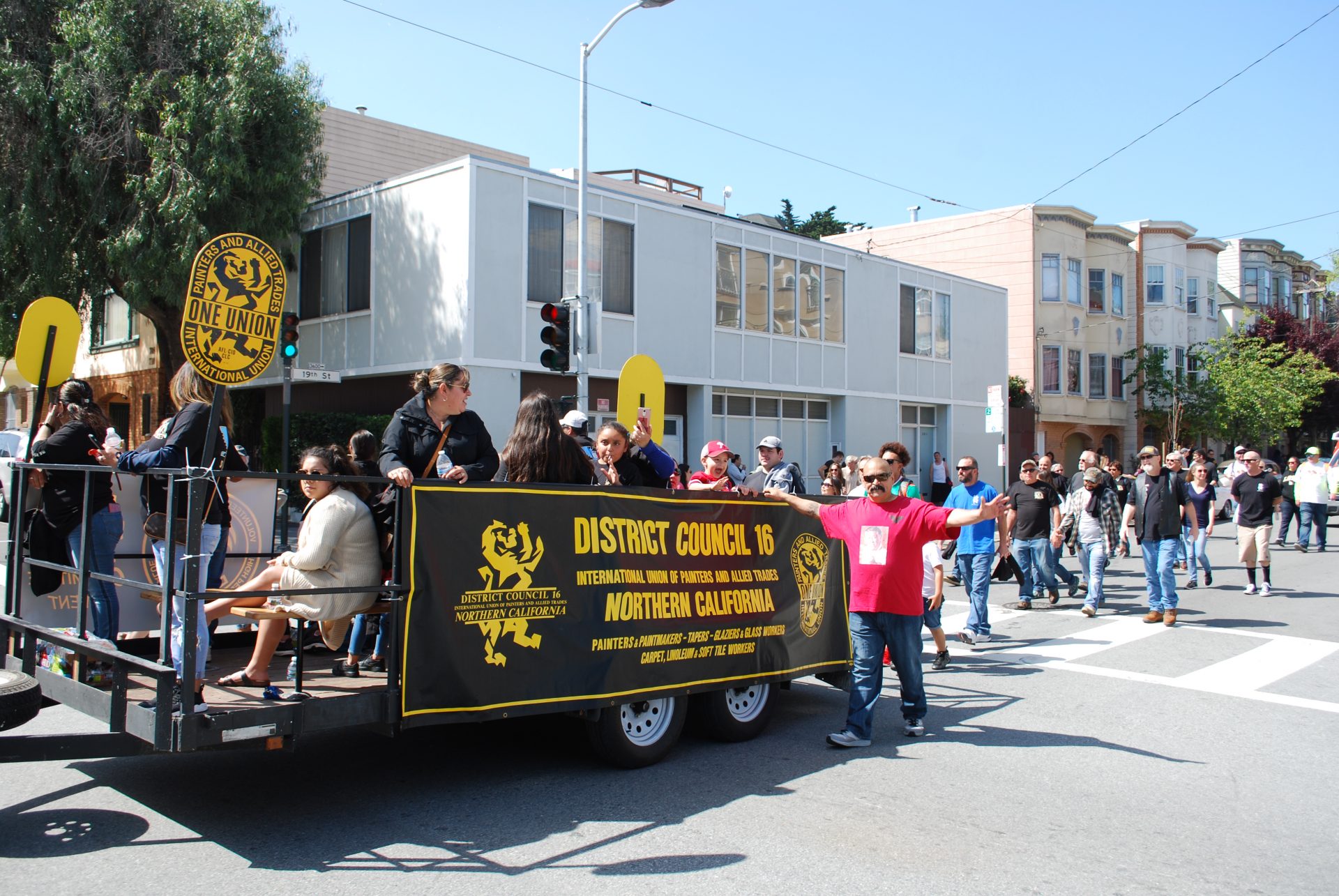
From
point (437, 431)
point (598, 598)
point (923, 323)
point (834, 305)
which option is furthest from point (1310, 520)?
point (437, 431)

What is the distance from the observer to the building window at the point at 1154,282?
43.2 meters

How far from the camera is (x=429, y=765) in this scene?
5.91 m

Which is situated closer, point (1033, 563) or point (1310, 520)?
point (1033, 563)

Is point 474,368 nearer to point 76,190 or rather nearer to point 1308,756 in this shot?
point 76,190

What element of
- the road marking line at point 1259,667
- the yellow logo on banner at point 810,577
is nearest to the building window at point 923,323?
the road marking line at point 1259,667

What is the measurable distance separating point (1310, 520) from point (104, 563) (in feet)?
68.5

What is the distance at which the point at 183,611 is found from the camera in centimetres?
418

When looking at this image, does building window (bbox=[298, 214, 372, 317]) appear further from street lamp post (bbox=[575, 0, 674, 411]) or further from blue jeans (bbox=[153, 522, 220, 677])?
blue jeans (bbox=[153, 522, 220, 677])

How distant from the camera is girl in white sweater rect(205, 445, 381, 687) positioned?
16.4ft

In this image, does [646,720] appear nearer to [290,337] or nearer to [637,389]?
[637,389]

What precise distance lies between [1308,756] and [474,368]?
1455 cm

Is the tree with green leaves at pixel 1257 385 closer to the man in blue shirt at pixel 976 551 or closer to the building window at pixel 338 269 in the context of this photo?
the building window at pixel 338 269

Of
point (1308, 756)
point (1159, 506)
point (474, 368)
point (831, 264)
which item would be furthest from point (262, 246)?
point (831, 264)

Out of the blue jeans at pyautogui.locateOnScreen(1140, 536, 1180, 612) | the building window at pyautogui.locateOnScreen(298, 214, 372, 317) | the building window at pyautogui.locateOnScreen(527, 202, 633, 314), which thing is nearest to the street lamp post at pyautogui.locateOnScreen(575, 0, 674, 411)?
the building window at pyautogui.locateOnScreen(527, 202, 633, 314)
